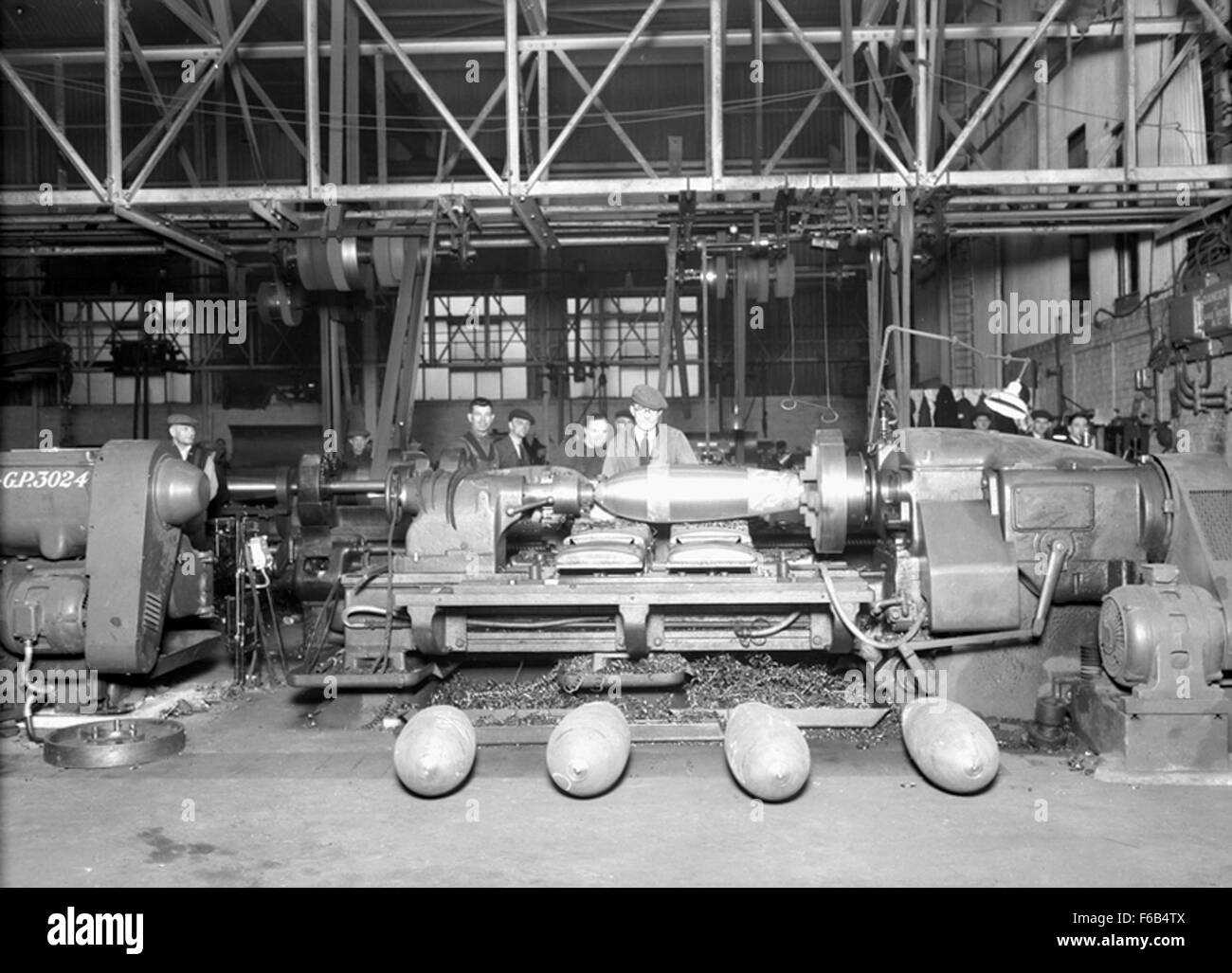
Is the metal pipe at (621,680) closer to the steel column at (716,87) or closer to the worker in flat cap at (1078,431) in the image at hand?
the steel column at (716,87)

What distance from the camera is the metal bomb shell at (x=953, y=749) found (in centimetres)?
430

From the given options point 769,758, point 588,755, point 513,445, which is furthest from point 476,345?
point 769,758

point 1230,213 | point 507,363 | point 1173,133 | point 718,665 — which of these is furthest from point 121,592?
point 507,363

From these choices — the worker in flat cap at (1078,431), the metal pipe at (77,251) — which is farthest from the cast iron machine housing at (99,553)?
the worker in flat cap at (1078,431)

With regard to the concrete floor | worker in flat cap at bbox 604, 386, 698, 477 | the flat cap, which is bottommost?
the concrete floor

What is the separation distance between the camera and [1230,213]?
873cm

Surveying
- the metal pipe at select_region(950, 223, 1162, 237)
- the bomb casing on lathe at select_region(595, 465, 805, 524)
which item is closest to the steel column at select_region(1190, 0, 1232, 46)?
the metal pipe at select_region(950, 223, 1162, 237)

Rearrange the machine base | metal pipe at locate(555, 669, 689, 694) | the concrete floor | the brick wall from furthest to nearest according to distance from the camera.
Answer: the brick wall, metal pipe at locate(555, 669, 689, 694), the machine base, the concrete floor

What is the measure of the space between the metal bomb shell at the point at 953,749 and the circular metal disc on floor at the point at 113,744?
12.2 ft

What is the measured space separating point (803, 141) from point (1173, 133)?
458 inches

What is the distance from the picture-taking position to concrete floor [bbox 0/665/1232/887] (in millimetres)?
3646

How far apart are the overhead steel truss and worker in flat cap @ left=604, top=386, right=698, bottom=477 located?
2310 millimetres

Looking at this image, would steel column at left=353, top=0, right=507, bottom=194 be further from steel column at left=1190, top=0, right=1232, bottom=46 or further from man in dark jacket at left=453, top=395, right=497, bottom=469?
steel column at left=1190, top=0, right=1232, bottom=46

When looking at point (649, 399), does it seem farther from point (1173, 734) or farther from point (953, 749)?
point (1173, 734)
